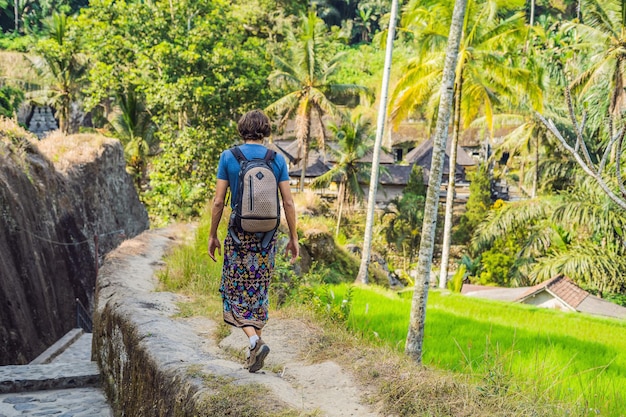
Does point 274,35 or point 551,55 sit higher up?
point 274,35

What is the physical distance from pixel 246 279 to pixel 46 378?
2.81 m

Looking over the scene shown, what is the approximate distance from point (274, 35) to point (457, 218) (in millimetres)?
16761

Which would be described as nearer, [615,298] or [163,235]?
[163,235]

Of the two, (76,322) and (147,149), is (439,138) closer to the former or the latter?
(76,322)

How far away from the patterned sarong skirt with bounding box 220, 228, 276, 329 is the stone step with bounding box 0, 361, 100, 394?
251 centimetres

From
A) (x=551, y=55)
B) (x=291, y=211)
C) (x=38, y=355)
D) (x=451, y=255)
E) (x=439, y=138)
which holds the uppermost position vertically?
(x=551, y=55)

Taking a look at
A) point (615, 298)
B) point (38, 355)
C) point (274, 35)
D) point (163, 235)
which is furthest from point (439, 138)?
point (274, 35)

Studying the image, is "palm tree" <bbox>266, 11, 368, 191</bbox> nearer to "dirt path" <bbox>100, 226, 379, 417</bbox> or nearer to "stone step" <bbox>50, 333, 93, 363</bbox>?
"stone step" <bbox>50, 333, 93, 363</bbox>

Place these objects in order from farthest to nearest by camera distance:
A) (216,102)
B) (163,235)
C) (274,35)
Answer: (274,35) < (216,102) < (163,235)

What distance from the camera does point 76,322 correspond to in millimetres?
13195

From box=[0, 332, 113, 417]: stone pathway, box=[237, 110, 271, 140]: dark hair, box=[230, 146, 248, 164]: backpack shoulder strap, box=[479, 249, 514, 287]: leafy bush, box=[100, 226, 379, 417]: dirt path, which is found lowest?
box=[479, 249, 514, 287]: leafy bush

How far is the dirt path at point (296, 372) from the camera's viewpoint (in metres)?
3.49

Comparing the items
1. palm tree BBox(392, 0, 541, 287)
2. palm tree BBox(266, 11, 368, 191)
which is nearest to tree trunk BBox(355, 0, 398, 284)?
palm tree BBox(392, 0, 541, 287)

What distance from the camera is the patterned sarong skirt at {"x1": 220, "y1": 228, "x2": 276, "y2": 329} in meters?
4.08
